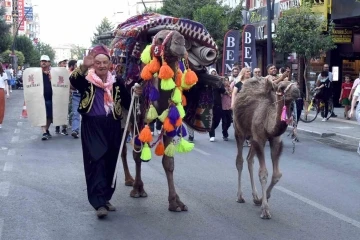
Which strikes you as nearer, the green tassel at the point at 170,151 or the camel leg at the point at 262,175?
the camel leg at the point at 262,175

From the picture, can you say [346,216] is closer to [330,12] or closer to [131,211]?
[131,211]

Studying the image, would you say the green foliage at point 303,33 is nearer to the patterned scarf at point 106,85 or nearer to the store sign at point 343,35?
the store sign at point 343,35

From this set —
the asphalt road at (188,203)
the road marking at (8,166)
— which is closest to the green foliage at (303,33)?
the asphalt road at (188,203)

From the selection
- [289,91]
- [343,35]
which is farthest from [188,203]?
[343,35]

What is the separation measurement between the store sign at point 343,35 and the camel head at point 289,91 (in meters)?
20.8

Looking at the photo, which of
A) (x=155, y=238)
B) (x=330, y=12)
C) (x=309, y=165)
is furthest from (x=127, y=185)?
(x=330, y=12)

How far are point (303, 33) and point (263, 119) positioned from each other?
683 inches

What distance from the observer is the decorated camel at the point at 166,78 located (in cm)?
757

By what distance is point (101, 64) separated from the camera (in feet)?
24.7

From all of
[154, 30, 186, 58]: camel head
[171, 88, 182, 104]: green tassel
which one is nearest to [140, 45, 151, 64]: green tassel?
[154, 30, 186, 58]: camel head

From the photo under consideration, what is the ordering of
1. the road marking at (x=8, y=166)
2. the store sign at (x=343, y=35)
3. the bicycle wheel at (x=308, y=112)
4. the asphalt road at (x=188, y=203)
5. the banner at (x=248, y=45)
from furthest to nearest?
the store sign at (x=343, y=35) < the banner at (x=248, y=45) < the bicycle wheel at (x=308, y=112) < the road marking at (x=8, y=166) < the asphalt road at (x=188, y=203)

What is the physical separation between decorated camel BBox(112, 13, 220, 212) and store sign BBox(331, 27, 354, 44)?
772 inches

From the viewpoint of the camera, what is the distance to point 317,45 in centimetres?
2445

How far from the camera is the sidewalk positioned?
17500mm
